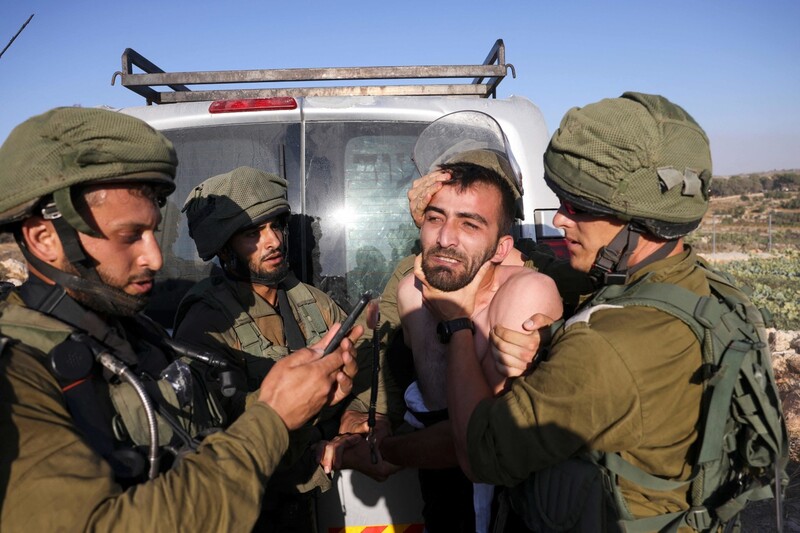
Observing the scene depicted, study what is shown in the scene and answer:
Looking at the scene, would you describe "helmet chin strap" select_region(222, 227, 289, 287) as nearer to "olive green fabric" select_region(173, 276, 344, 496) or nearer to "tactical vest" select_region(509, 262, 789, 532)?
"olive green fabric" select_region(173, 276, 344, 496)

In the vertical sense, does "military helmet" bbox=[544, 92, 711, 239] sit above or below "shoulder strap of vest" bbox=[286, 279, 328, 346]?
above

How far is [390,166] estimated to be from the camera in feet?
10.3

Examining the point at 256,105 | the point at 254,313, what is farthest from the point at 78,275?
the point at 256,105

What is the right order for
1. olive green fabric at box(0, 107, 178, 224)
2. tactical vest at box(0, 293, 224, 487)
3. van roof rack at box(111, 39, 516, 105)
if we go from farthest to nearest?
van roof rack at box(111, 39, 516, 105) < olive green fabric at box(0, 107, 178, 224) < tactical vest at box(0, 293, 224, 487)

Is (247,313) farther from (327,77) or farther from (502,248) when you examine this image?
(327,77)

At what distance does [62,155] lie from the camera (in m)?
1.75

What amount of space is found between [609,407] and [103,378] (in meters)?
1.47

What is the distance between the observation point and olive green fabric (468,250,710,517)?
1828 mm

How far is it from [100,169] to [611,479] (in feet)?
5.93

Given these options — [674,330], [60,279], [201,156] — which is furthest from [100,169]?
[674,330]

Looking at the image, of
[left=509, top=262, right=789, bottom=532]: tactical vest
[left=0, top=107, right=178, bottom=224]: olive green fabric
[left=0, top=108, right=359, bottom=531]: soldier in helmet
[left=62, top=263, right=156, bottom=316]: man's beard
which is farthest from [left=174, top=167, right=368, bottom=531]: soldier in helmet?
[left=509, top=262, right=789, bottom=532]: tactical vest

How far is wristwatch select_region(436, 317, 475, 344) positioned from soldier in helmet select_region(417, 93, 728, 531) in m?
0.06

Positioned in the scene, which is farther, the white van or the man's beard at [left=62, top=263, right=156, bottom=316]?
the white van

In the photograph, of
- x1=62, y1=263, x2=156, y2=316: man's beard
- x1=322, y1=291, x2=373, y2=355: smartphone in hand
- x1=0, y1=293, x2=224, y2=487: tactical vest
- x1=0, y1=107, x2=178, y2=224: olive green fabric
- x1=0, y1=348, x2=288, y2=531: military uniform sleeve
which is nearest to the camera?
x1=0, y1=348, x2=288, y2=531: military uniform sleeve
